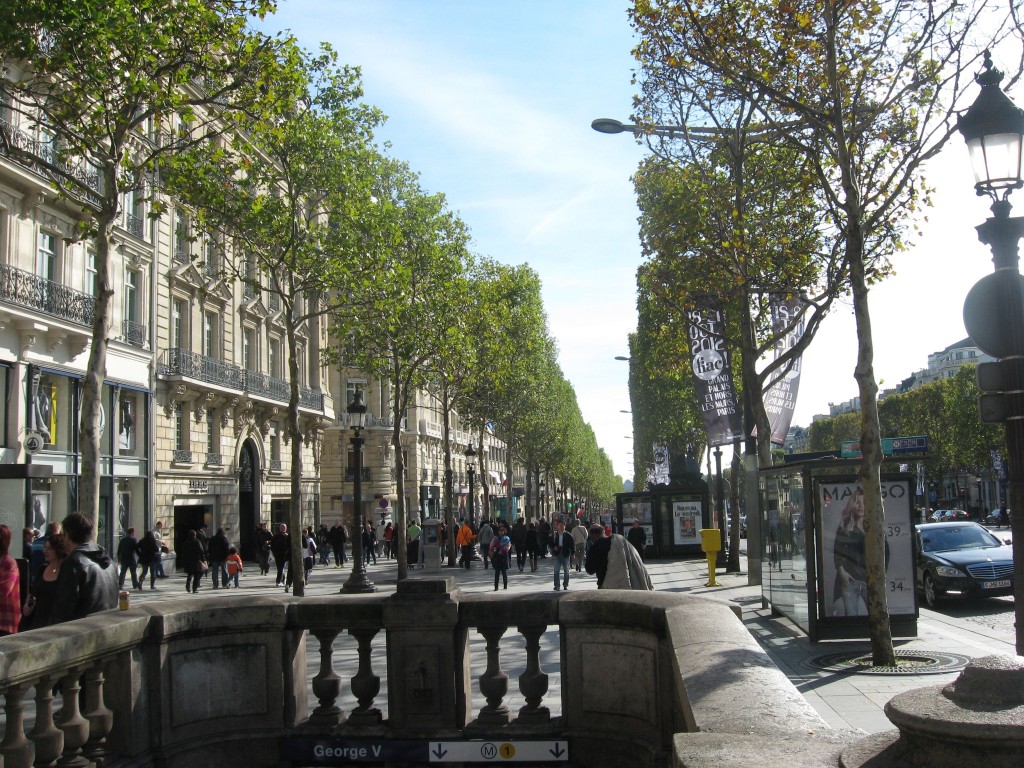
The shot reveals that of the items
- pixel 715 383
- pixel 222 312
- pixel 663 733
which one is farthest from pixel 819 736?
pixel 222 312

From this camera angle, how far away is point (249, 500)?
40.1 m

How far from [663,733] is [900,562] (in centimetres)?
762

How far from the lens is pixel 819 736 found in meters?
2.86

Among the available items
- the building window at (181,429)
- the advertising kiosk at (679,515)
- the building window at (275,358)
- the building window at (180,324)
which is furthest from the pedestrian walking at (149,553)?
the building window at (275,358)

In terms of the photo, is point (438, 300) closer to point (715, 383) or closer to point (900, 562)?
point (715, 383)

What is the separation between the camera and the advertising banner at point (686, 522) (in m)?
34.5

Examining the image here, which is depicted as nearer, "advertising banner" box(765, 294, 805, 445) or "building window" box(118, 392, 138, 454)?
"advertising banner" box(765, 294, 805, 445)

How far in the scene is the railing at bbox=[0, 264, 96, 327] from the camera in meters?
23.8

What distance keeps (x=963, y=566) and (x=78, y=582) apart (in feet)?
50.9

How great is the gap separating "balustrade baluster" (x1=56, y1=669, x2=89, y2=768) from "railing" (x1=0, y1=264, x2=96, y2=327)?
2117 cm

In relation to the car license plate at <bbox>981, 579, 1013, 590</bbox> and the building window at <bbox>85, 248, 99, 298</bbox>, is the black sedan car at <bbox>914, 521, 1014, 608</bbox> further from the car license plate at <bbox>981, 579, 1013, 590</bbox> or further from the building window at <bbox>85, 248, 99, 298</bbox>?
the building window at <bbox>85, 248, 99, 298</bbox>

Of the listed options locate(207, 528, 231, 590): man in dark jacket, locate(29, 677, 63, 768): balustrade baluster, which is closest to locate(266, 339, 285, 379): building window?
locate(207, 528, 231, 590): man in dark jacket

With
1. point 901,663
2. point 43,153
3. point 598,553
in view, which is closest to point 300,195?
point 43,153

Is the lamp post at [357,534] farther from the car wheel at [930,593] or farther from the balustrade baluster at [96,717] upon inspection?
the balustrade baluster at [96,717]
